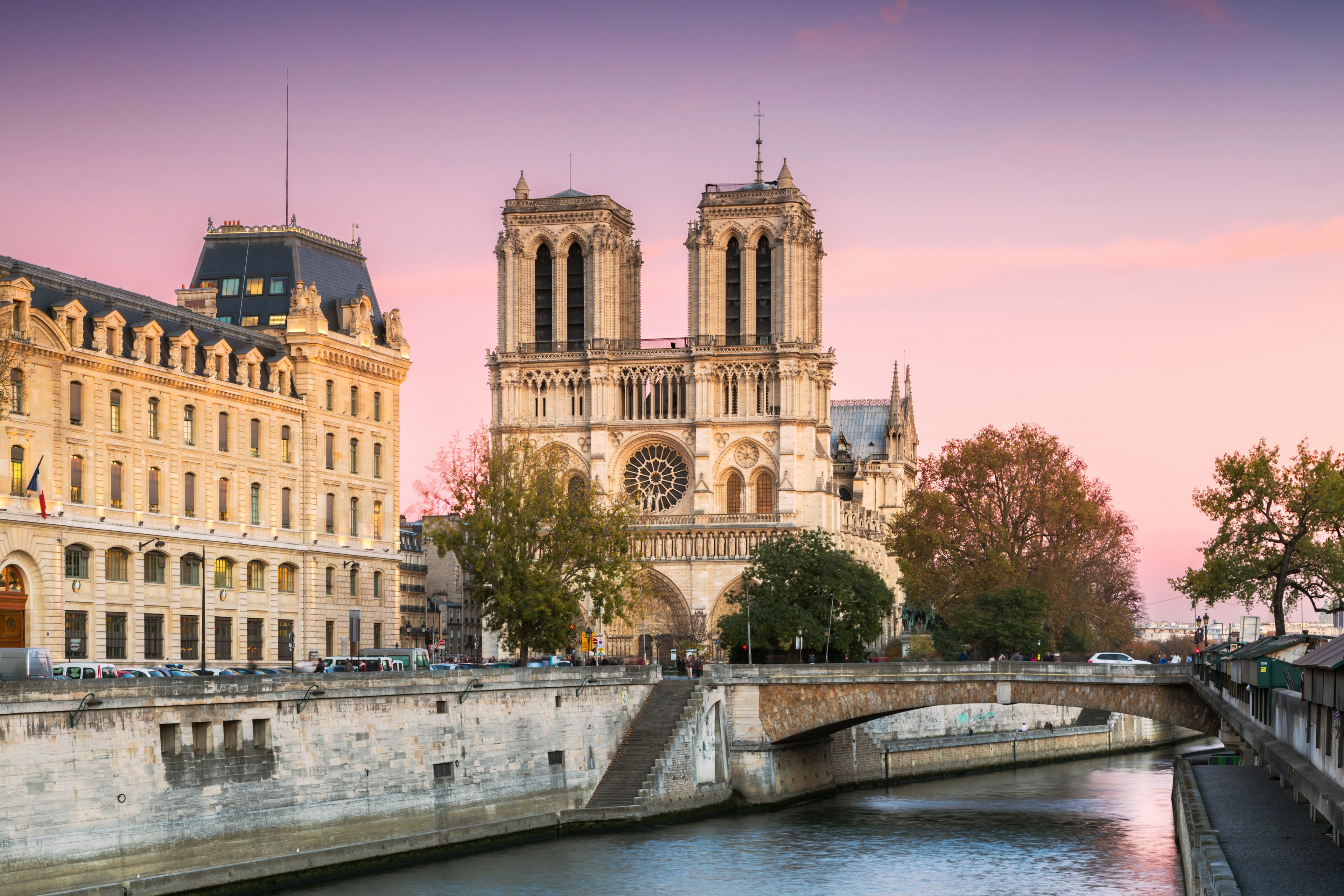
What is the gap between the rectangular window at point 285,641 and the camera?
73.3 meters

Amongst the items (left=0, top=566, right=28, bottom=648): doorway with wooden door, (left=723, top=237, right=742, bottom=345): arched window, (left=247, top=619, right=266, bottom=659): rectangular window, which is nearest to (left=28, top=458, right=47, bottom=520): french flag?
(left=0, top=566, right=28, bottom=648): doorway with wooden door

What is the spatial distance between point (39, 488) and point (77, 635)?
20.8 feet

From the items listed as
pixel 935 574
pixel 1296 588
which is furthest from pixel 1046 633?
pixel 1296 588

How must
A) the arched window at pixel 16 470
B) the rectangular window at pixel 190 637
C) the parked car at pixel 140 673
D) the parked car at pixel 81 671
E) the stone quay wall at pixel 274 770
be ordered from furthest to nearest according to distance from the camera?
the rectangular window at pixel 190 637 → the arched window at pixel 16 470 → the parked car at pixel 140 673 → the parked car at pixel 81 671 → the stone quay wall at pixel 274 770

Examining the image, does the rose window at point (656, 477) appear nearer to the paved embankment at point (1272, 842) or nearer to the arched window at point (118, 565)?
the arched window at point (118, 565)

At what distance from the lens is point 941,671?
6669 cm

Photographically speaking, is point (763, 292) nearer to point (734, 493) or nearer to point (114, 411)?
point (734, 493)

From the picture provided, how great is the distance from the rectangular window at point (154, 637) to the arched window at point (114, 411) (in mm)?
7269

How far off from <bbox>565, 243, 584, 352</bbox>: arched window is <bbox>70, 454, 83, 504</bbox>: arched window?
223 feet

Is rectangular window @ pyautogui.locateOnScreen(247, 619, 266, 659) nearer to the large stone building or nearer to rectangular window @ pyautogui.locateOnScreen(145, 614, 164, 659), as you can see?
the large stone building

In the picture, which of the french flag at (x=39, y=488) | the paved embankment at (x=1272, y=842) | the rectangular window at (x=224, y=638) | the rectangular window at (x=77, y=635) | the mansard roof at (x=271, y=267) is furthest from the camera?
the mansard roof at (x=271, y=267)

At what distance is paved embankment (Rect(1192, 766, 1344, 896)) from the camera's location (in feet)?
95.7

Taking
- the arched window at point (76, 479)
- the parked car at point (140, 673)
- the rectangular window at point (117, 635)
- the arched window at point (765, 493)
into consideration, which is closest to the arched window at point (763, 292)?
the arched window at point (765, 493)

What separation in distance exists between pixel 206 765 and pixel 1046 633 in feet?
219
